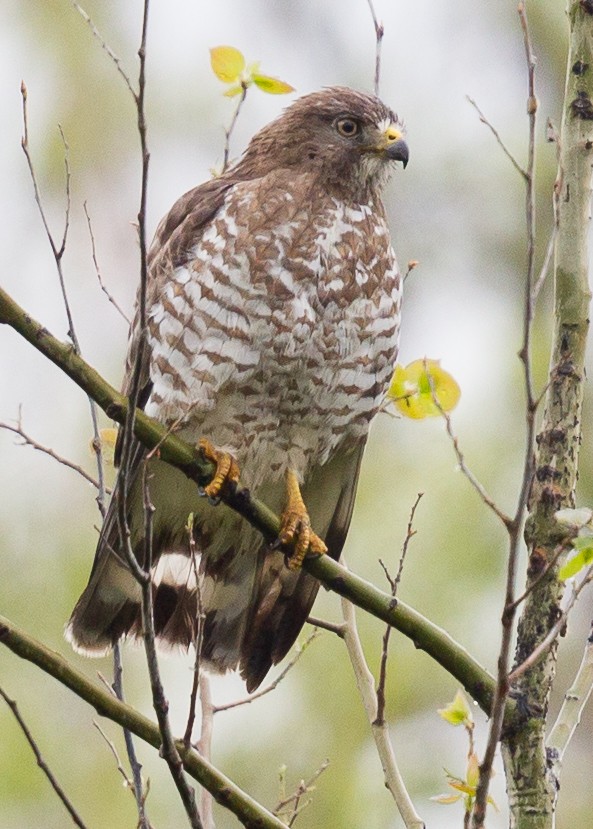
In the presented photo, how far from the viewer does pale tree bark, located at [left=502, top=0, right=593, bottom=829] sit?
3.00 metres

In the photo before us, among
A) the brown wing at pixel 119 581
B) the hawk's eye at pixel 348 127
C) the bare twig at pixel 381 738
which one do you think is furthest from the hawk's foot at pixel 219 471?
the hawk's eye at pixel 348 127

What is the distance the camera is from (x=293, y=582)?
4.06 metres

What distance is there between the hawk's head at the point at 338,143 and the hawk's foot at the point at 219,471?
3.52ft

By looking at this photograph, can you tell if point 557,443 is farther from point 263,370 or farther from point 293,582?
point 293,582

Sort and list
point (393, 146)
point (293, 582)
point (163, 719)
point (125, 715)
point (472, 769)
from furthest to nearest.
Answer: point (393, 146)
point (293, 582)
point (472, 769)
point (125, 715)
point (163, 719)

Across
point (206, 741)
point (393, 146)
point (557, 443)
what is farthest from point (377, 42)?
point (206, 741)

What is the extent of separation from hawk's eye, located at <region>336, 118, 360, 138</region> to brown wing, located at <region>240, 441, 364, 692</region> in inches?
41.9

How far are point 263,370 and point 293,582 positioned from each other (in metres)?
0.77

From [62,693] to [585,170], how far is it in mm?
5399

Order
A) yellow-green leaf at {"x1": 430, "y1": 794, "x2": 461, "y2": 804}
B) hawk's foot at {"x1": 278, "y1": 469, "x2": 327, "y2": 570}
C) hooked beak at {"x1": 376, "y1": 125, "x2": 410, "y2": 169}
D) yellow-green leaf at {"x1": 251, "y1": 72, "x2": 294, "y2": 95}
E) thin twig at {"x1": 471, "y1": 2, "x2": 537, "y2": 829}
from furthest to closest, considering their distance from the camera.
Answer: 1. hooked beak at {"x1": 376, "y1": 125, "x2": 410, "y2": 169}
2. hawk's foot at {"x1": 278, "y1": 469, "x2": 327, "y2": 570}
3. yellow-green leaf at {"x1": 251, "y1": 72, "x2": 294, "y2": 95}
4. yellow-green leaf at {"x1": 430, "y1": 794, "x2": 461, "y2": 804}
5. thin twig at {"x1": 471, "y1": 2, "x2": 537, "y2": 829}

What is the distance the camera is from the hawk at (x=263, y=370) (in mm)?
3668

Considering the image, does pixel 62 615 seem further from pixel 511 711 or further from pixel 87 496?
pixel 511 711

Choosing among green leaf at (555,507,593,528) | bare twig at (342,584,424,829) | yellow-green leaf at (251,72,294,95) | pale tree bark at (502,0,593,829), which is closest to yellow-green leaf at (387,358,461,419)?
pale tree bark at (502,0,593,829)

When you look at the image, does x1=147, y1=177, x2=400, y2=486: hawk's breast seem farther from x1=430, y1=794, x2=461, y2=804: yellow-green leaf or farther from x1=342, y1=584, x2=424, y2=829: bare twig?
x1=430, y1=794, x2=461, y2=804: yellow-green leaf
